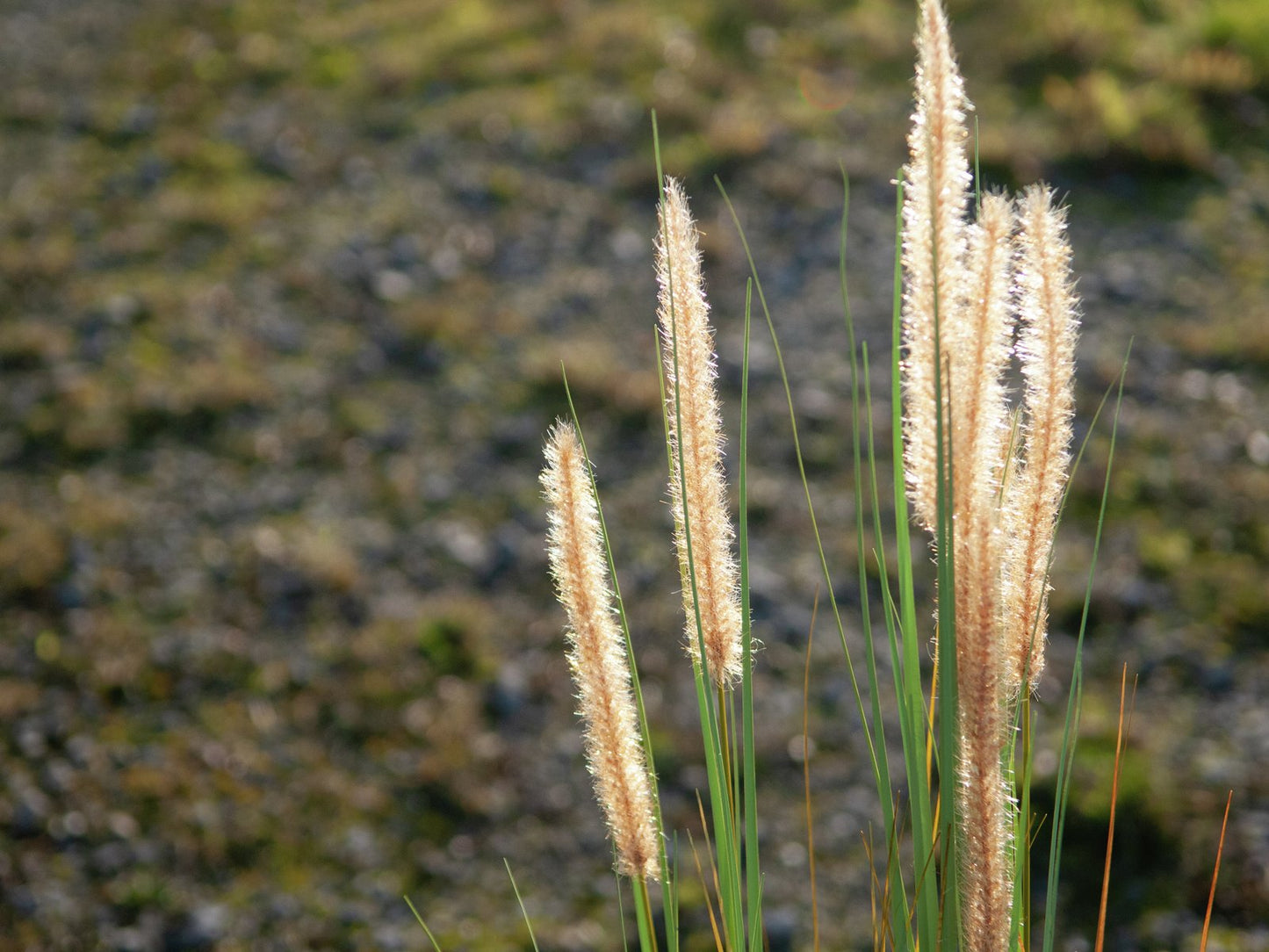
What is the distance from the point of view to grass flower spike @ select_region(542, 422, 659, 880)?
1385 mm

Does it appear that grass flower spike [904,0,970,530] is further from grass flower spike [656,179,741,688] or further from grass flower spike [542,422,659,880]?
grass flower spike [542,422,659,880]

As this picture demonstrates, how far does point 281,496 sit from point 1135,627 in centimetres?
390

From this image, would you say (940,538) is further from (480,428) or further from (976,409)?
(480,428)

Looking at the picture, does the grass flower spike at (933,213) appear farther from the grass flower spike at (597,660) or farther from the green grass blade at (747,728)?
the grass flower spike at (597,660)

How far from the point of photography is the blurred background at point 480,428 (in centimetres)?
386

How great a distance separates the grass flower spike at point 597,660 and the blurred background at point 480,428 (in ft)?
2.58

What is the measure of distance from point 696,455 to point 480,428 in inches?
182

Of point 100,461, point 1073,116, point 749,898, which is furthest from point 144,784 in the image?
point 1073,116

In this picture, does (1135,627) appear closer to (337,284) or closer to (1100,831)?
(1100,831)

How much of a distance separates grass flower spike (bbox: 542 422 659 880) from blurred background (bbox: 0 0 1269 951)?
2.58ft

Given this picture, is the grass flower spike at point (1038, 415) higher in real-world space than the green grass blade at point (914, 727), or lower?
higher

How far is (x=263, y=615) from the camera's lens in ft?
15.9

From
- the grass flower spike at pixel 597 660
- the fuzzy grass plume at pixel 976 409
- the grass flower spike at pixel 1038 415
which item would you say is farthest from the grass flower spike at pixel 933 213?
the grass flower spike at pixel 597 660

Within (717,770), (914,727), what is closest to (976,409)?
(914,727)
